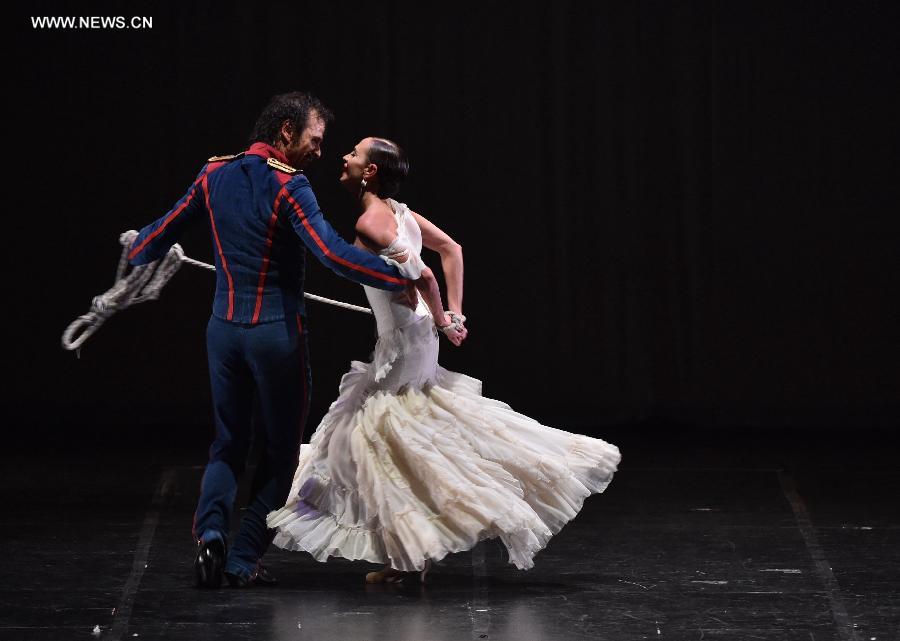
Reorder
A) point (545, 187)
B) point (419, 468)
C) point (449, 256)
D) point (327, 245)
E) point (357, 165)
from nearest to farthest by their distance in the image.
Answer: point (327, 245)
point (419, 468)
point (357, 165)
point (449, 256)
point (545, 187)

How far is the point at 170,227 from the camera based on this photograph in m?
3.99

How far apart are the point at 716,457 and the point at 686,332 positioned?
0.95m

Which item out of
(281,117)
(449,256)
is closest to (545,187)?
(449,256)

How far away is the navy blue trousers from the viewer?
390cm

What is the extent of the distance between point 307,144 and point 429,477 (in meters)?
0.89

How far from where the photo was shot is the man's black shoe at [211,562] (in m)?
3.96

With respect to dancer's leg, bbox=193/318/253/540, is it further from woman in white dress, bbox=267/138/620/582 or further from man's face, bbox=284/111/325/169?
man's face, bbox=284/111/325/169

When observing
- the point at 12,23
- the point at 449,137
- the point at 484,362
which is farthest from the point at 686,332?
the point at 12,23

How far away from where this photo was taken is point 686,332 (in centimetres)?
735

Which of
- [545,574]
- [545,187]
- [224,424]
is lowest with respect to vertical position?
[545,574]

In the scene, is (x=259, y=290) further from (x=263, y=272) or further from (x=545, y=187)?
(x=545, y=187)

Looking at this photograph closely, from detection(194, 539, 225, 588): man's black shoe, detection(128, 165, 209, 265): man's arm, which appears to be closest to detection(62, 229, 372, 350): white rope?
detection(128, 165, 209, 265): man's arm

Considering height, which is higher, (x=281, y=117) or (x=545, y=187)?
(x=281, y=117)

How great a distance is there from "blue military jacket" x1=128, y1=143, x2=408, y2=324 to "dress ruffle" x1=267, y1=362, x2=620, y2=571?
1.05ft
